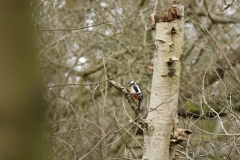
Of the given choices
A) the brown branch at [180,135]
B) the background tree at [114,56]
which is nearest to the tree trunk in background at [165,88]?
the brown branch at [180,135]

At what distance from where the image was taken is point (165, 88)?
450 cm

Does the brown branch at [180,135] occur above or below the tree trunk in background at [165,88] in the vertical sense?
below

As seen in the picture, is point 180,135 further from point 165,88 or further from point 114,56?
point 114,56

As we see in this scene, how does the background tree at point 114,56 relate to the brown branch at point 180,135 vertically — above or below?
above

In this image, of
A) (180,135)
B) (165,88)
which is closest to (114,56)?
(165,88)

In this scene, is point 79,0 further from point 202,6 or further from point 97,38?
point 202,6

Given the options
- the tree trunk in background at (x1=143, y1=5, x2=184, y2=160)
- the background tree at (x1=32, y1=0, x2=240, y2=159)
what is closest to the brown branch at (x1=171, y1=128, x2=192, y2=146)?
the tree trunk in background at (x1=143, y1=5, x2=184, y2=160)

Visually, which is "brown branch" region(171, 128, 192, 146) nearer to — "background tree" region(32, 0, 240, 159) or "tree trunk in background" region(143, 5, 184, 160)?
"tree trunk in background" region(143, 5, 184, 160)

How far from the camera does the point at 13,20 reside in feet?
5.86

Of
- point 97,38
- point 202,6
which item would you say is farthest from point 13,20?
point 202,6

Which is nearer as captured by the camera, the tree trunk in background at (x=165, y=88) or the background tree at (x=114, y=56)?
the tree trunk in background at (x=165, y=88)

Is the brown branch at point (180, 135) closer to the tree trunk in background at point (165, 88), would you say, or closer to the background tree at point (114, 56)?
the tree trunk in background at point (165, 88)

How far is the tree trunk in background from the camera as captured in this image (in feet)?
14.7

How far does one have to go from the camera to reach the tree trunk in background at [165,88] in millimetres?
4480
